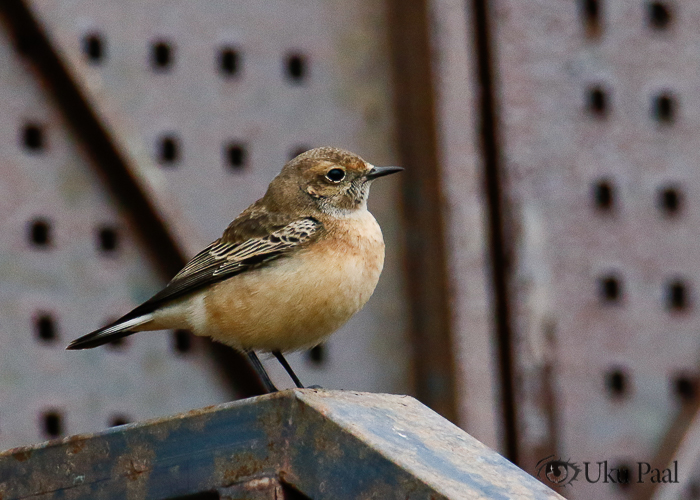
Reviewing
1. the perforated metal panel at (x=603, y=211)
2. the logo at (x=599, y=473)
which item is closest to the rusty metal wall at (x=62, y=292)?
the logo at (x=599, y=473)

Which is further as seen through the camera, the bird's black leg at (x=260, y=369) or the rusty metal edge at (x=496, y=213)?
the rusty metal edge at (x=496, y=213)

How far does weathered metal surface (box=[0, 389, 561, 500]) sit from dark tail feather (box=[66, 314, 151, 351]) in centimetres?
179

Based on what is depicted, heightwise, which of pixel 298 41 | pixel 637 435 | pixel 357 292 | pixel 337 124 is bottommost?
pixel 637 435

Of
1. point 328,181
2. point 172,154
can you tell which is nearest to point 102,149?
point 172,154

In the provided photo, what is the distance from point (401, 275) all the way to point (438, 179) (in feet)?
2.18

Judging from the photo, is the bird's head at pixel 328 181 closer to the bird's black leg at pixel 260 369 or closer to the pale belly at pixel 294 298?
the pale belly at pixel 294 298

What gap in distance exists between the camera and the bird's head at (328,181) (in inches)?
217

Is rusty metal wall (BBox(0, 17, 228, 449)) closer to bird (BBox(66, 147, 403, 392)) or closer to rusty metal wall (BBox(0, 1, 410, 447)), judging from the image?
rusty metal wall (BBox(0, 1, 410, 447))

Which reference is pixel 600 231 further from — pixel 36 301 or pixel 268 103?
pixel 36 301

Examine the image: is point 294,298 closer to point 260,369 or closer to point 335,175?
point 260,369

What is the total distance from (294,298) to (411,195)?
1981 millimetres

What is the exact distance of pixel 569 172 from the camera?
268 inches

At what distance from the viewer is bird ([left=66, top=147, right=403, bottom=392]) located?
4.97m

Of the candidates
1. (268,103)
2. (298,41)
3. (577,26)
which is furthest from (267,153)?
(577,26)
